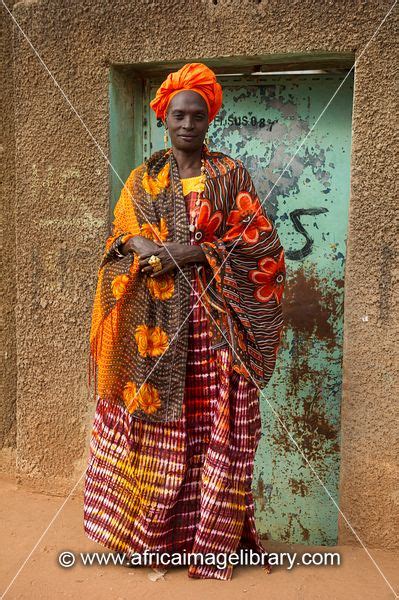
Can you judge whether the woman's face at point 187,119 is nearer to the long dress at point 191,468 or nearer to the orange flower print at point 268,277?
the long dress at point 191,468

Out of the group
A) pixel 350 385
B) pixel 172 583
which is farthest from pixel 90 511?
pixel 350 385

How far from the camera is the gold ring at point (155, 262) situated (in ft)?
9.67

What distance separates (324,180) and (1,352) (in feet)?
6.72

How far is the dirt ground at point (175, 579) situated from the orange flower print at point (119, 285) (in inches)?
47.2

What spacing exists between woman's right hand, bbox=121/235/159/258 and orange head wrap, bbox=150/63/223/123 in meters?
0.55

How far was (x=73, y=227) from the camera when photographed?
12.9 ft

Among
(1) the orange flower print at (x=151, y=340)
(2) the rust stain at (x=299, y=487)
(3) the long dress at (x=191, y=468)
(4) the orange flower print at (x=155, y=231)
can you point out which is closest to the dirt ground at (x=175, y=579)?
(3) the long dress at (x=191, y=468)

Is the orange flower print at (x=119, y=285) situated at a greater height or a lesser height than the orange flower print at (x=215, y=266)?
lesser

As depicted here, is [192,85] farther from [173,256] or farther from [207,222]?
[173,256]

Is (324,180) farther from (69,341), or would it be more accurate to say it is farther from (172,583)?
(172,583)

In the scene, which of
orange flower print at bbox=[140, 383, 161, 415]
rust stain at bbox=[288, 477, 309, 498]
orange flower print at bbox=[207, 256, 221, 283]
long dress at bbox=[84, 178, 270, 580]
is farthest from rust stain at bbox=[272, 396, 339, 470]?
orange flower print at bbox=[207, 256, 221, 283]

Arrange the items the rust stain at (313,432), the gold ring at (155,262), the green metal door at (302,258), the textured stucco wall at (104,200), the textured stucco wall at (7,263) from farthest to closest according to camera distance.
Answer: the textured stucco wall at (7,263) → the rust stain at (313,432) → the green metal door at (302,258) → the textured stucco wall at (104,200) → the gold ring at (155,262)

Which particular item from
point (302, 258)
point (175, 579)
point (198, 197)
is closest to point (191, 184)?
point (198, 197)

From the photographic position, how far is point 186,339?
10.0ft
